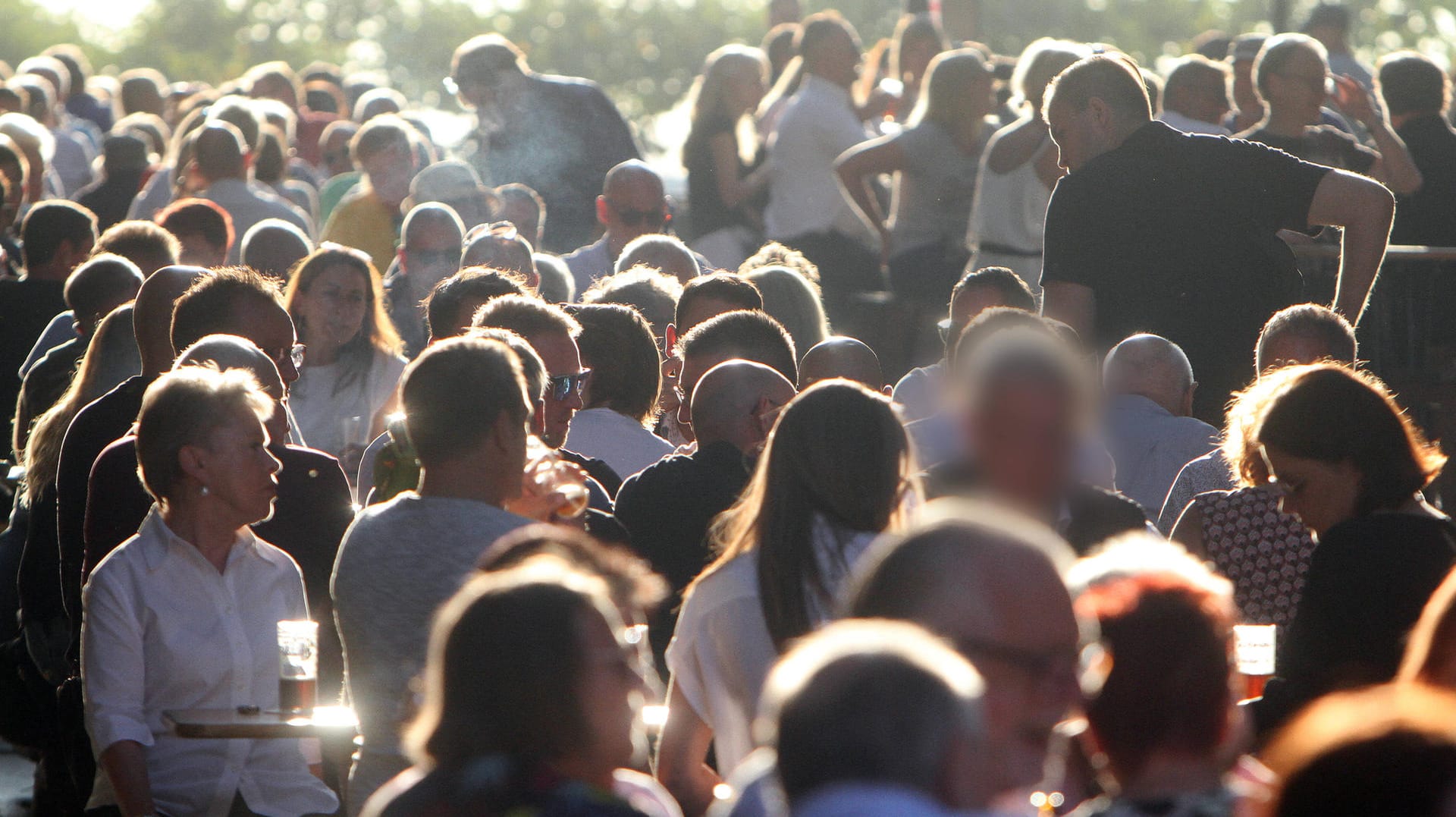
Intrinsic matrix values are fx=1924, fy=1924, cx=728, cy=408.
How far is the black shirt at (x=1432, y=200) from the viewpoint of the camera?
10234mm

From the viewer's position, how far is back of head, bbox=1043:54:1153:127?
22.6 ft

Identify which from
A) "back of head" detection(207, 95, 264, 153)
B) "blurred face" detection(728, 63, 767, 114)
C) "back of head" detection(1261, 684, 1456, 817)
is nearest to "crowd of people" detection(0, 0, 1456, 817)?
"back of head" detection(1261, 684, 1456, 817)

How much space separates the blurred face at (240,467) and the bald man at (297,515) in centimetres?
35

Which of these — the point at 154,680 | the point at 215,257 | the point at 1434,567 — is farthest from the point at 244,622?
the point at 215,257

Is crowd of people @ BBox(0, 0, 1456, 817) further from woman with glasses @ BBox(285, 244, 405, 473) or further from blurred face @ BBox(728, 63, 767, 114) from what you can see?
blurred face @ BBox(728, 63, 767, 114)

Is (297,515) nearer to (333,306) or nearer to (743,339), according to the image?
(743,339)

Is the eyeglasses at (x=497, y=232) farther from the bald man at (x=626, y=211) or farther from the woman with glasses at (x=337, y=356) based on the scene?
the bald man at (x=626, y=211)

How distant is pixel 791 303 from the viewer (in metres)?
7.75

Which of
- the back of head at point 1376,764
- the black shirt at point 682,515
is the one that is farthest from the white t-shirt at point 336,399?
the back of head at point 1376,764

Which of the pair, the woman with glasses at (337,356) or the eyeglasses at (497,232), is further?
the eyeglasses at (497,232)

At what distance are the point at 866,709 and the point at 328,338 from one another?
5572mm

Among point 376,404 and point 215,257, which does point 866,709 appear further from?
point 215,257

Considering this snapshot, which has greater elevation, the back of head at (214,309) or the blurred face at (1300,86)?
the back of head at (214,309)

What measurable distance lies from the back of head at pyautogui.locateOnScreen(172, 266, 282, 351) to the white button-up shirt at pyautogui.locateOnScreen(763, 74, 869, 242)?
18.8 ft
